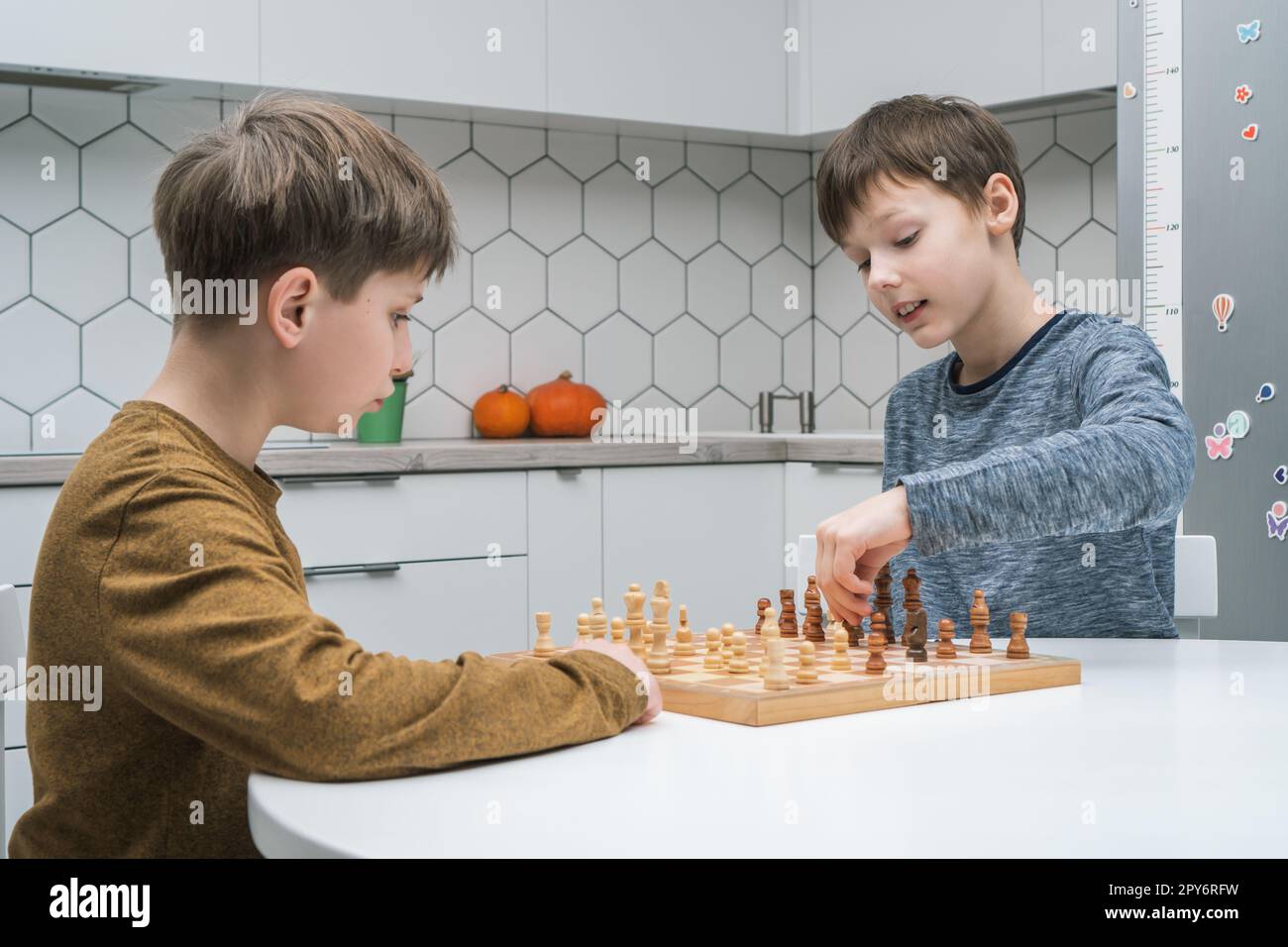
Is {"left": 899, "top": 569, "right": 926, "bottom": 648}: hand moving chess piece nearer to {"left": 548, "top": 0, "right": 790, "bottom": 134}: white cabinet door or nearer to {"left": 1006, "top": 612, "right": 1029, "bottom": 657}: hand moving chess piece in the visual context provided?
{"left": 1006, "top": 612, "right": 1029, "bottom": 657}: hand moving chess piece

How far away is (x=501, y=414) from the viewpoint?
3.40 metres

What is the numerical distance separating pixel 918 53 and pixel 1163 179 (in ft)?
3.03

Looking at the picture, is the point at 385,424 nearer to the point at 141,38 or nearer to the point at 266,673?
the point at 141,38

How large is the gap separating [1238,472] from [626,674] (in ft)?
6.04

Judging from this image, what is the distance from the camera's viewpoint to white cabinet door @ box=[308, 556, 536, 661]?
274 centimetres

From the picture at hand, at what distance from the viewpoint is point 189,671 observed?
85 centimetres

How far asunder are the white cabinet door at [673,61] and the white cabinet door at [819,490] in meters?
0.92

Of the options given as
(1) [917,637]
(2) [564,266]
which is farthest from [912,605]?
(2) [564,266]

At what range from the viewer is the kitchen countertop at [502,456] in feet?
8.14

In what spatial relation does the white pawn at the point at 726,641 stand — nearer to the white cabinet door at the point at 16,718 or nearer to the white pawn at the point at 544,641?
the white pawn at the point at 544,641

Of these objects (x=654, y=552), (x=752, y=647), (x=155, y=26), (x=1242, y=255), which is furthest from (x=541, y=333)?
(x=752, y=647)

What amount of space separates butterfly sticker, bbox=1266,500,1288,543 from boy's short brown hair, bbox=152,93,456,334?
1.86 m

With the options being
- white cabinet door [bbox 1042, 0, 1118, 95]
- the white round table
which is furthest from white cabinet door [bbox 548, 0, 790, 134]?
the white round table
